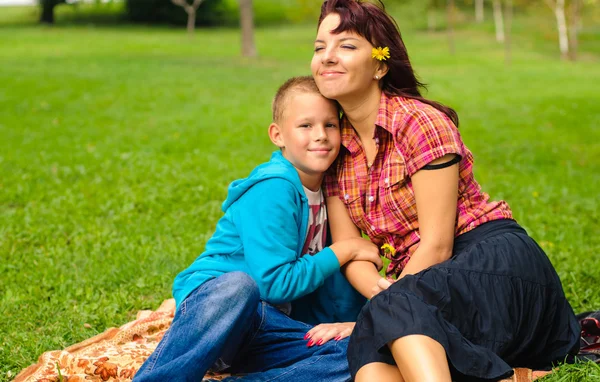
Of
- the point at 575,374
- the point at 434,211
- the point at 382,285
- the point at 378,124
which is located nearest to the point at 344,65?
the point at 378,124

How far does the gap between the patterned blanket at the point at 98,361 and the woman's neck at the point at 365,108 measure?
4.15 feet

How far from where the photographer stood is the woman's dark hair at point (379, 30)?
124 inches

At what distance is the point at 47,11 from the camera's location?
135 ft

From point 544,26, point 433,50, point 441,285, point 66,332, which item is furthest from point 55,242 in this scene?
point 544,26

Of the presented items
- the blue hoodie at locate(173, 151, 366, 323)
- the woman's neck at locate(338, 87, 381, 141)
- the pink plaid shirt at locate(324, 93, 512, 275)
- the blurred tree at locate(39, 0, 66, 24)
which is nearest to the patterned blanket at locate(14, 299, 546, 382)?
the blue hoodie at locate(173, 151, 366, 323)

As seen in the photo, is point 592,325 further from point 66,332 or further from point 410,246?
point 66,332

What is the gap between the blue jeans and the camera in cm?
283

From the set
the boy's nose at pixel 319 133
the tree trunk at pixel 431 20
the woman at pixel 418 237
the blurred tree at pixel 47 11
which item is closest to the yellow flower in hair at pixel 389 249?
the woman at pixel 418 237

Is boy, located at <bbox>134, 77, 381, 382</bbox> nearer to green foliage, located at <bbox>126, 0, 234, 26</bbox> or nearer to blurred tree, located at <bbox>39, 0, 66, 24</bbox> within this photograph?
blurred tree, located at <bbox>39, 0, 66, 24</bbox>

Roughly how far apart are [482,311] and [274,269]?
888mm

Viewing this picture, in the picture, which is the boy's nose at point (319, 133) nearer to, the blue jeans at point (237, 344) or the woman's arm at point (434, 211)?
the woman's arm at point (434, 211)

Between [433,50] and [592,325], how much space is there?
2834cm

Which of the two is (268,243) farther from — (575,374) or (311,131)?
(575,374)

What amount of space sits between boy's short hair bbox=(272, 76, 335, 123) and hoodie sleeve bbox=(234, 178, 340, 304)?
0.40m
